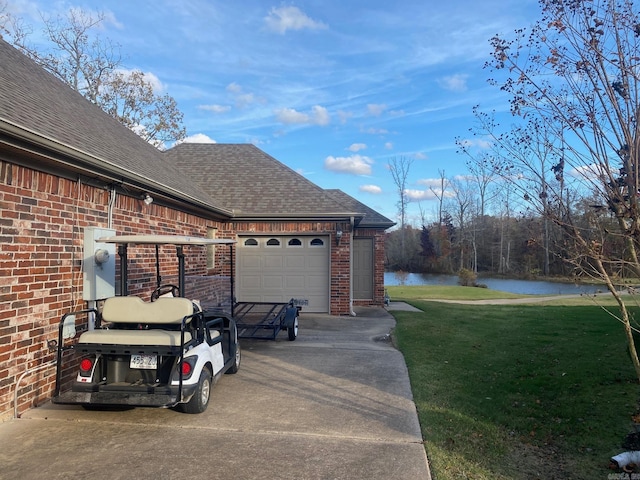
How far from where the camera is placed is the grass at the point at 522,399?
3879mm

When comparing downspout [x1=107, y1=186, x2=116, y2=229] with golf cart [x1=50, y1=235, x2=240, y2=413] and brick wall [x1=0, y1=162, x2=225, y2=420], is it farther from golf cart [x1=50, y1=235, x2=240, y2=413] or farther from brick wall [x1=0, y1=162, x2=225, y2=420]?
golf cart [x1=50, y1=235, x2=240, y2=413]

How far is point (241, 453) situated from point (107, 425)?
1.59 metres

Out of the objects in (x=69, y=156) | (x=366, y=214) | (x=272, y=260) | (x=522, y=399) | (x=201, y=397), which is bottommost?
(x=522, y=399)

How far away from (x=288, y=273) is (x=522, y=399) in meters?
7.86

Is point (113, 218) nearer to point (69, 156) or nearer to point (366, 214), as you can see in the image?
point (69, 156)

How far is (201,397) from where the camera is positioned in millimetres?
4680

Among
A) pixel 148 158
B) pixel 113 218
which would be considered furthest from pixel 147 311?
pixel 148 158

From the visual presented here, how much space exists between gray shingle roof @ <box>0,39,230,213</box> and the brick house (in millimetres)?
28

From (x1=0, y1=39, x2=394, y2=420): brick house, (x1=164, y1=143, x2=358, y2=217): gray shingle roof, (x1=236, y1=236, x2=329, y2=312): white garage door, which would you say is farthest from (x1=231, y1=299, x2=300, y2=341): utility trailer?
(x1=164, y1=143, x2=358, y2=217): gray shingle roof

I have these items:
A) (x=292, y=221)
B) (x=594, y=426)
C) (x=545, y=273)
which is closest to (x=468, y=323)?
(x=292, y=221)

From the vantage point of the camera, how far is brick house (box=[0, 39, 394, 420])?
15.0 ft

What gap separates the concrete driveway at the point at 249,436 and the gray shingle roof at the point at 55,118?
296cm

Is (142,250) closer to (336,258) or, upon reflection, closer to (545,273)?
(336,258)

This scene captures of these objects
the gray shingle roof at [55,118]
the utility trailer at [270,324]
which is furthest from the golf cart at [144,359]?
the utility trailer at [270,324]
